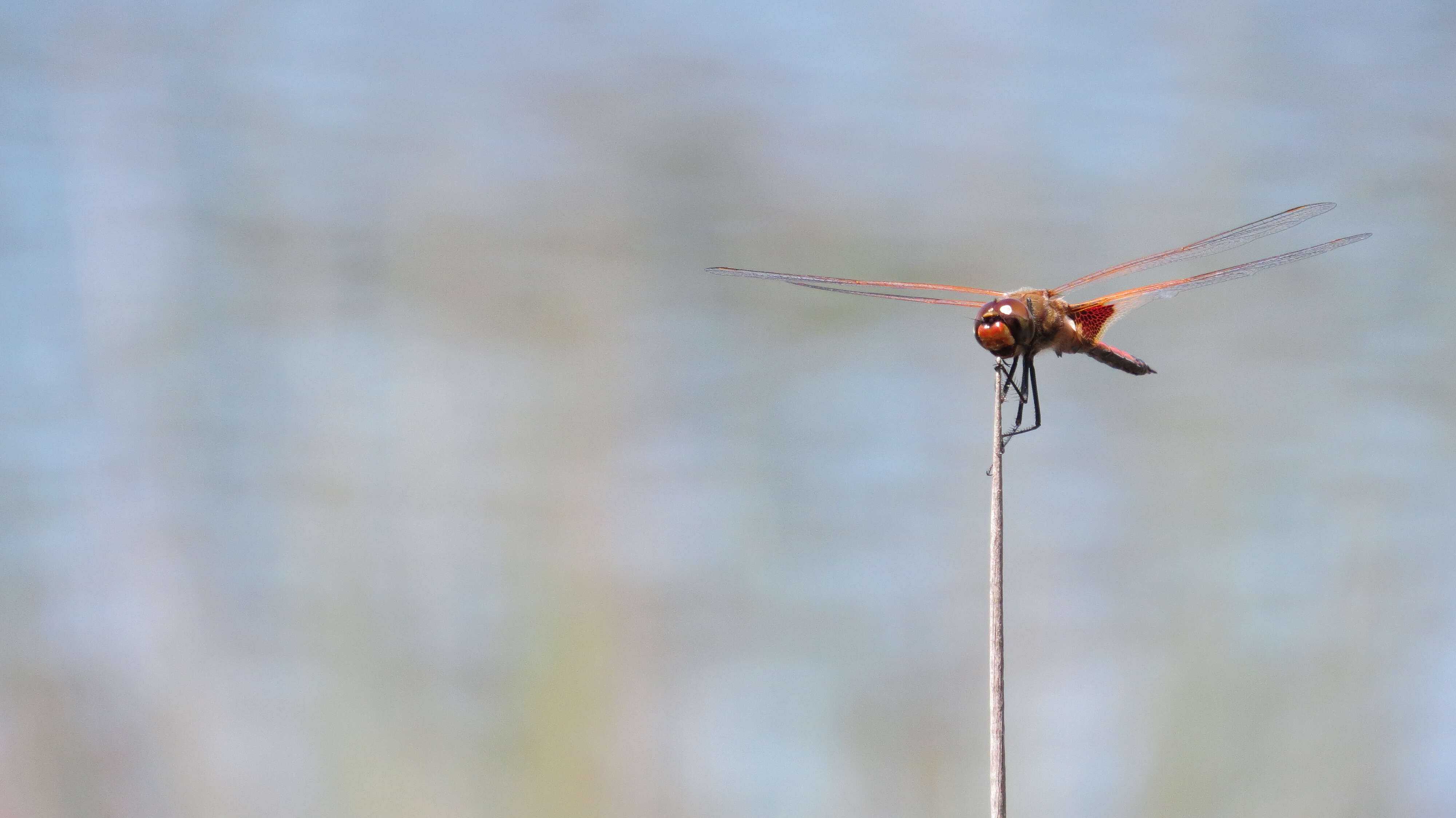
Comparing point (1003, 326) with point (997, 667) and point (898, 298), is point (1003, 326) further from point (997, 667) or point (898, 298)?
point (997, 667)

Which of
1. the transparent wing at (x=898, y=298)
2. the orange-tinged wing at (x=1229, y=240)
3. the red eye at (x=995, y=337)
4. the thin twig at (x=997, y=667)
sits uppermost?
the orange-tinged wing at (x=1229, y=240)

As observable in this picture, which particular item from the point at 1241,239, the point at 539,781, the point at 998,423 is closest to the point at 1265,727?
the point at 1241,239

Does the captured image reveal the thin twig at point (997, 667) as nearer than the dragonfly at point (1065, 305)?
Yes

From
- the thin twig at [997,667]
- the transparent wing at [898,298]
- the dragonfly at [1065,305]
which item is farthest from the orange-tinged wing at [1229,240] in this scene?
the thin twig at [997,667]

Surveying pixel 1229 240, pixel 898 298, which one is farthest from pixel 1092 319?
pixel 1229 240

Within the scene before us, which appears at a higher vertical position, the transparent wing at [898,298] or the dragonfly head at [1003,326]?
the transparent wing at [898,298]

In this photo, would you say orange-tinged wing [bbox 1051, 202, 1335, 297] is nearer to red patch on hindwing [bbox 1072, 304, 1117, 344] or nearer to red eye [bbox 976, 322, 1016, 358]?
red patch on hindwing [bbox 1072, 304, 1117, 344]

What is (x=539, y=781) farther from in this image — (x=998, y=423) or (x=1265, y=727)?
(x=998, y=423)

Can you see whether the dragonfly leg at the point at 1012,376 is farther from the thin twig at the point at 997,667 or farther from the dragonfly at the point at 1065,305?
the thin twig at the point at 997,667
